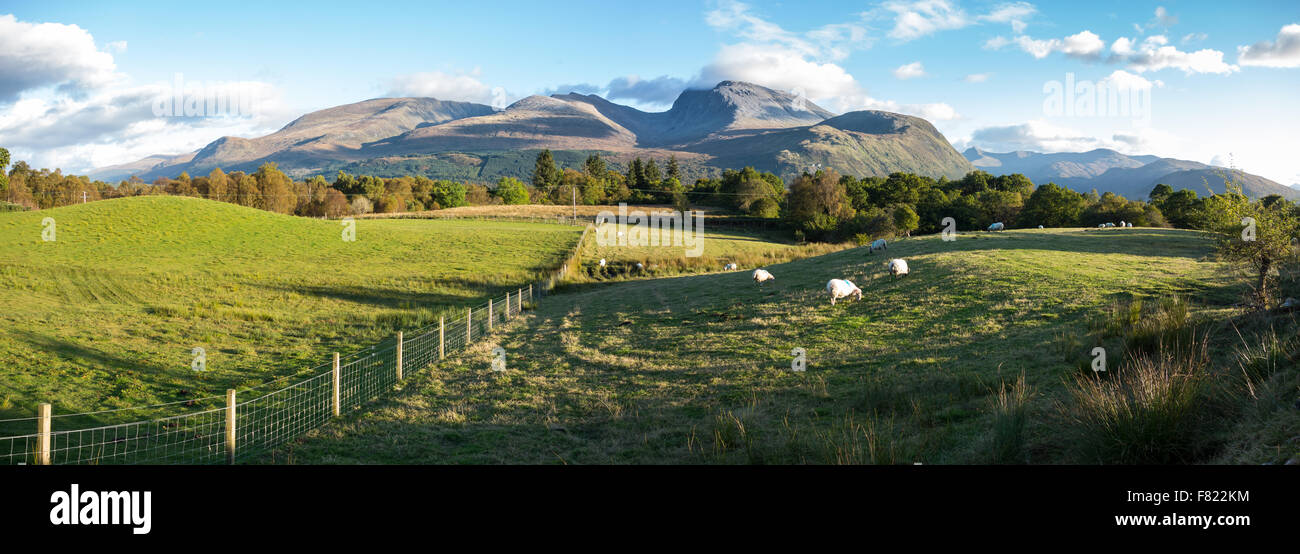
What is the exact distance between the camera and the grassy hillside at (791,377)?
7.57 m

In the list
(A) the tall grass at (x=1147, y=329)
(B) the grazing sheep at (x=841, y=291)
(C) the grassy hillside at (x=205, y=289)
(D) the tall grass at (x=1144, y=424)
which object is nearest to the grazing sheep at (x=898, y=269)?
(B) the grazing sheep at (x=841, y=291)

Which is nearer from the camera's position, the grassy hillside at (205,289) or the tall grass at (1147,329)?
the tall grass at (1147,329)

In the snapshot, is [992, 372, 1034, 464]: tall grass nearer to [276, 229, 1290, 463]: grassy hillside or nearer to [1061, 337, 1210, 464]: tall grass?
[276, 229, 1290, 463]: grassy hillside

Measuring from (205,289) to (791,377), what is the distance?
3480cm

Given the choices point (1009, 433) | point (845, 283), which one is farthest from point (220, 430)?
point (845, 283)

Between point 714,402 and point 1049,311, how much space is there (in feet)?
33.0

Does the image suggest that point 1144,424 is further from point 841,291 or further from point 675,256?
point 675,256

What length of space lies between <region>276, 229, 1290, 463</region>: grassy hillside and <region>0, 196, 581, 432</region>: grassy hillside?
7.72 meters

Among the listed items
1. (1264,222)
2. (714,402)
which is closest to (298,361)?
(714,402)

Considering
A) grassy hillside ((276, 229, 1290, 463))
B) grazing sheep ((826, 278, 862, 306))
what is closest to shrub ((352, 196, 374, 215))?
grassy hillside ((276, 229, 1290, 463))

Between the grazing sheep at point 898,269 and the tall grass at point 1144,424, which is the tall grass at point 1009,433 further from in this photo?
the grazing sheep at point 898,269

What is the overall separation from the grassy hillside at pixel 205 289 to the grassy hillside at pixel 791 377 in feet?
25.3

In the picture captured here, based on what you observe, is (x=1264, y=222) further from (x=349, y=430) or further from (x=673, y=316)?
(x=349, y=430)
